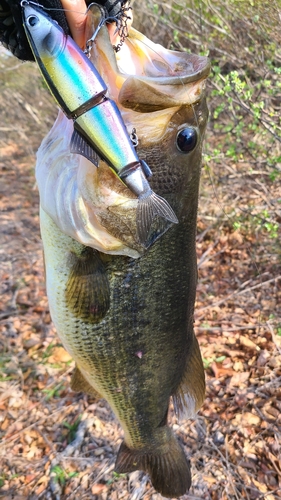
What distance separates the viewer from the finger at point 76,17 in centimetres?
106

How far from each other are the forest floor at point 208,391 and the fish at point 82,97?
189 centimetres

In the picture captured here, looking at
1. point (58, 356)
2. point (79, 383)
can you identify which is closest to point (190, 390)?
point (79, 383)

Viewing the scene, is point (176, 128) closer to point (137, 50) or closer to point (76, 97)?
point (137, 50)

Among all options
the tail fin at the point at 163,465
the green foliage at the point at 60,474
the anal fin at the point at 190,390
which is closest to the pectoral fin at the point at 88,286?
the anal fin at the point at 190,390

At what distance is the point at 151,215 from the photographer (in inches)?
45.5

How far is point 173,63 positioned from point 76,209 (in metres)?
0.54

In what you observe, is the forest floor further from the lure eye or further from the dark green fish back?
the lure eye

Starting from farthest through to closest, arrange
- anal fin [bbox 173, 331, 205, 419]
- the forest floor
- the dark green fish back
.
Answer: the forest floor < anal fin [bbox 173, 331, 205, 419] < the dark green fish back

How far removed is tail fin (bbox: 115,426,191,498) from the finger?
5.51 ft

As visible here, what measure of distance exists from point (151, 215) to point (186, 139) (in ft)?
1.00

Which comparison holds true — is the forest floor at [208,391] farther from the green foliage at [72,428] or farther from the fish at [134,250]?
the fish at [134,250]

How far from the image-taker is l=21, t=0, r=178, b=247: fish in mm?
903

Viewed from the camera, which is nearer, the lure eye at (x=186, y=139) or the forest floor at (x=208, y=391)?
the lure eye at (x=186, y=139)

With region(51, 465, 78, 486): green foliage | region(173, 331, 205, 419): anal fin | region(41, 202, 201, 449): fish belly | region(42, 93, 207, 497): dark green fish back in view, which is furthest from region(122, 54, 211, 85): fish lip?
region(51, 465, 78, 486): green foliage
